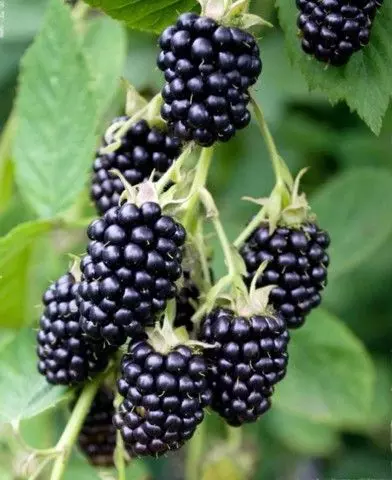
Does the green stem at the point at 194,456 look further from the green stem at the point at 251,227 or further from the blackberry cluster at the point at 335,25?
the blackberry cluster at the point at 335,25

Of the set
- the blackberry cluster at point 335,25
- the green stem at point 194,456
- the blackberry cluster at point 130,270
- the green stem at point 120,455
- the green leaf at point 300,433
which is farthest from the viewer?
the green leaf at point 300,433

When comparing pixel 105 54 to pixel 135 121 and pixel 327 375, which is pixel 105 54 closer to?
pixel 135 121

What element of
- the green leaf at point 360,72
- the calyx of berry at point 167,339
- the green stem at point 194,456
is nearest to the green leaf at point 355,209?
the green stem at point 194,456

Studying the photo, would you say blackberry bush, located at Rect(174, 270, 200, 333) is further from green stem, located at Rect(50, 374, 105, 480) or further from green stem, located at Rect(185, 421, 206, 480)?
green stem, located at Rect(185, 421, 206, 480)

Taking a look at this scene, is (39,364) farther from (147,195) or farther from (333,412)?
(333,412)

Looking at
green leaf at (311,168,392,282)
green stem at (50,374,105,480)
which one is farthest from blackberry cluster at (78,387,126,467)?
green leaf at (311,168,392,282)

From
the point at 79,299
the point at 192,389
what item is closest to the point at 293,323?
the point at 192,389

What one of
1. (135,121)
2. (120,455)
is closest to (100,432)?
(120,455)
